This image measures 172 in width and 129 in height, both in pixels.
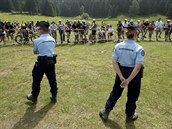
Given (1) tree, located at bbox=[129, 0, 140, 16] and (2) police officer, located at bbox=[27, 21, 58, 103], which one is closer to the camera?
(2) police officer, located at bbox=[27, 21, 58, 103]

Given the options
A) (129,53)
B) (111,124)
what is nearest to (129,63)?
(129,53)

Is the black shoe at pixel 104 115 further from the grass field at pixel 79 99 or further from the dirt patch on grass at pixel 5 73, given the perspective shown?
the dirt patch on grass at pixel 5 73

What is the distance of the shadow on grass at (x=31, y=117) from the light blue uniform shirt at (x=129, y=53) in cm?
236

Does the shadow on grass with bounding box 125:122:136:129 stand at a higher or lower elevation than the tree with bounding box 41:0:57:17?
lower

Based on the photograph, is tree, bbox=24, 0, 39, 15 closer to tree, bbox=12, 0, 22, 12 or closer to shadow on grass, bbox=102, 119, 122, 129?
tree, bbox=12, 0, 22, 12

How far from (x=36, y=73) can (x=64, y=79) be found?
283 centimetres

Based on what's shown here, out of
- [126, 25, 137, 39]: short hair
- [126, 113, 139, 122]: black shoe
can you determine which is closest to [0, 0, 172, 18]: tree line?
[126, 113, 139, 122]: black shoe

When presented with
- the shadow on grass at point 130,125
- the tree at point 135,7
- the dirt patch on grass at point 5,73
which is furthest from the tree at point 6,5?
the shadow on grass at point 130,125

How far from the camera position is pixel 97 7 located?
369ft

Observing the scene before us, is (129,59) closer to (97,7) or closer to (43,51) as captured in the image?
(43,51)

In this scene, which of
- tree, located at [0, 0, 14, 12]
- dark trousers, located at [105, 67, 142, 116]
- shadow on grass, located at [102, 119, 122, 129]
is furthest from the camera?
tree, located at [0, 0, 14, 12]

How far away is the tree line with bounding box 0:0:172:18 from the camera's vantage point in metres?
90.2

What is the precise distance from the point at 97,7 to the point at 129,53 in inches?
4344

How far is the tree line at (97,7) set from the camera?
296ft
